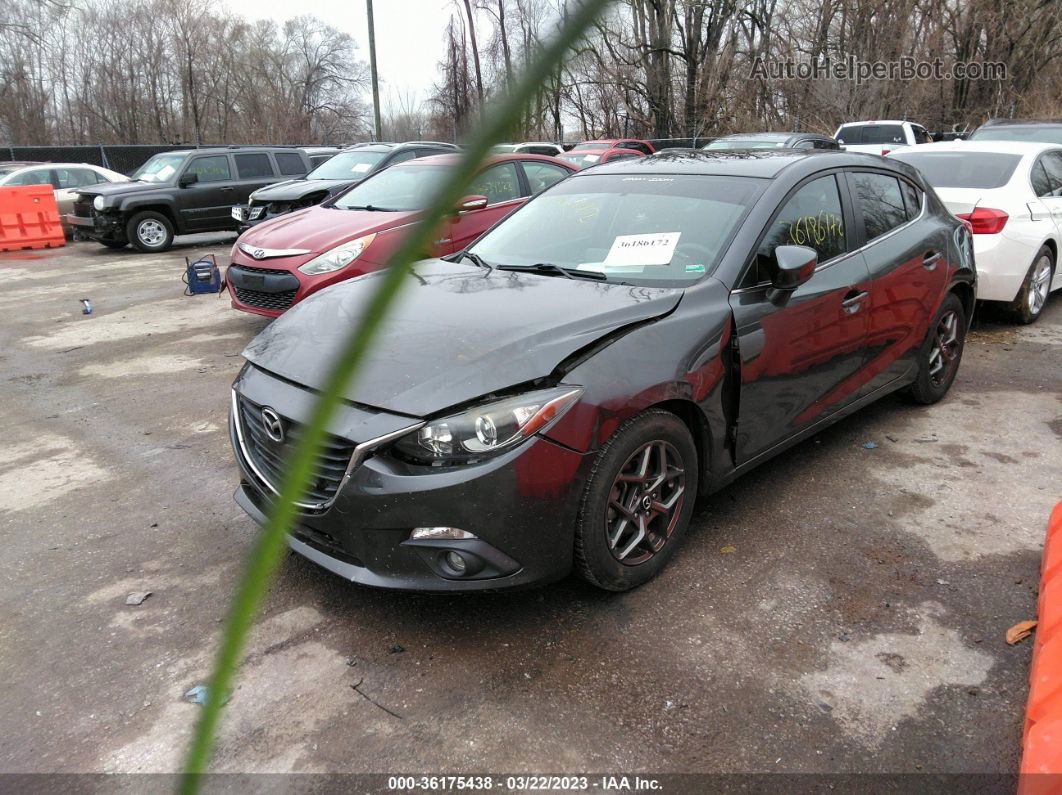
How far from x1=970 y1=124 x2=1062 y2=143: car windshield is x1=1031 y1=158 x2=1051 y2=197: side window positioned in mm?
5382

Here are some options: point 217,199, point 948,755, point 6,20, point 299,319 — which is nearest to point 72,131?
point 6,20

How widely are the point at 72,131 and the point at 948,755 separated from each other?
1537 inches

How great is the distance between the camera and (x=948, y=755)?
2281 millimetres

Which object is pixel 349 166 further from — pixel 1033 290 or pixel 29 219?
pixel 1033 290

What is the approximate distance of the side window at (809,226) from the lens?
3521mm

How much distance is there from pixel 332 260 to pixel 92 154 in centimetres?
2311

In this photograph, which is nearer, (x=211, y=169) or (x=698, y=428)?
(x=698, y=428)

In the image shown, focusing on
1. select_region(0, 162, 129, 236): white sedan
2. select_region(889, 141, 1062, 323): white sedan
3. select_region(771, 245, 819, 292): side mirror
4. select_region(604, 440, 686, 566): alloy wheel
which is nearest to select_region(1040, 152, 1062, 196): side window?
select_region(889, 141, 1062, 323): white sedan

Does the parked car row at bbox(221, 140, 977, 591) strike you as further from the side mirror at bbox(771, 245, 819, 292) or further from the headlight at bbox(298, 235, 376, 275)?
the headlight at bbox(298, 235, 376, 275)

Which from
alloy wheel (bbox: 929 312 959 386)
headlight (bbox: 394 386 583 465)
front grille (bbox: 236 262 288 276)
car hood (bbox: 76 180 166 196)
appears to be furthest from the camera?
car hood (bbox: 76 180 166 196)

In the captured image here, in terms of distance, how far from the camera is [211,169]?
13.2 meters

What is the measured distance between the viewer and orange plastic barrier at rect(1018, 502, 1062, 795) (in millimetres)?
1854

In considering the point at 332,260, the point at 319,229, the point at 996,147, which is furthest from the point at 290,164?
the point at 996,147
